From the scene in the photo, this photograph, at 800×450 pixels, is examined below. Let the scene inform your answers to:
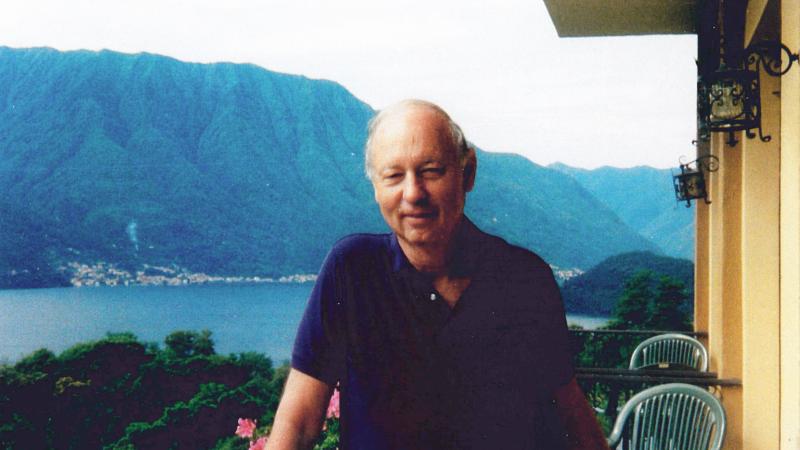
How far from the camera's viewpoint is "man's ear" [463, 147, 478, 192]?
2.63 feet

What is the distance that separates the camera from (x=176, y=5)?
52.3 m

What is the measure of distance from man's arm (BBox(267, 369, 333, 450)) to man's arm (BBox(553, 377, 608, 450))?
0.77 feet

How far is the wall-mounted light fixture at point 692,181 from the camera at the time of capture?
4160 millimetres

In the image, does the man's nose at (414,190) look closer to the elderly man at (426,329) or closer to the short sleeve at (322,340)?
the elderly man at (426,329)

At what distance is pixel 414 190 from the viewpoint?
2.44 ft

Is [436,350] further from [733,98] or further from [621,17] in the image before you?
[621,17]

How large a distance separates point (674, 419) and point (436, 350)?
7.36ft

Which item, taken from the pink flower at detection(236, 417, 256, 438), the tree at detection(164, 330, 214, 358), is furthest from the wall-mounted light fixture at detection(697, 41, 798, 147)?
the tree at detection(164, 330, 214, 358)

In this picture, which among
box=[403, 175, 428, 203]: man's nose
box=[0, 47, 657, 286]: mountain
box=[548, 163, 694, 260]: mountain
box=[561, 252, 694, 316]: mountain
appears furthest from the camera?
box=[548, 163, 694, 260]: mountain

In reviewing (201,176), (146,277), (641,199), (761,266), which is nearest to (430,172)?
(761,266)

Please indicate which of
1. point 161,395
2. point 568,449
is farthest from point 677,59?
point 568,449

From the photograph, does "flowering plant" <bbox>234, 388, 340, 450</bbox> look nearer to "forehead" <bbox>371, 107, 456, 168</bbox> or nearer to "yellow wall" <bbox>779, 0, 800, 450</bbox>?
"yellow wall" <bbox>779, 0, 800, 450</bbox>

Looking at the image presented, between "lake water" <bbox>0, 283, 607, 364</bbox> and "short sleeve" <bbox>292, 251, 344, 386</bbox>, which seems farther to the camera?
"lake water" <bbox>0, 283, 607, 364</bbox>

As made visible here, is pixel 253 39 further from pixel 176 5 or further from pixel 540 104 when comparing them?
pixel 540 104
